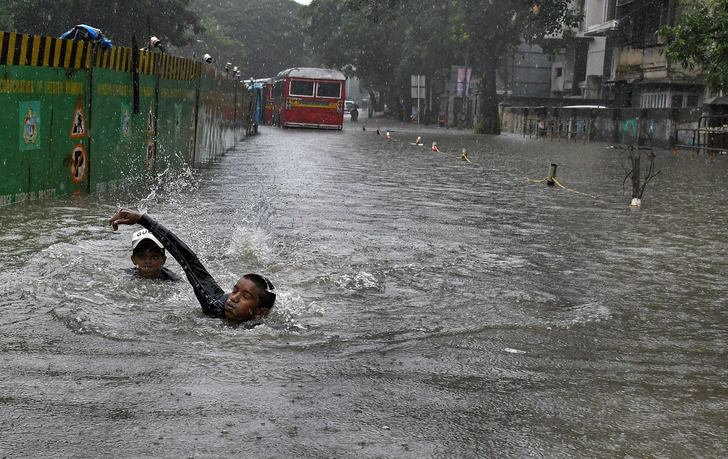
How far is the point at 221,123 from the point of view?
2430 cm

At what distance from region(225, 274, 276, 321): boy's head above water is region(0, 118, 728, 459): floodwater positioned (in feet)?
0.45

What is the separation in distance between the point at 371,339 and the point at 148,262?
6.85 feet

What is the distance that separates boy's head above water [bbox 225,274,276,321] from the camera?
613 cm

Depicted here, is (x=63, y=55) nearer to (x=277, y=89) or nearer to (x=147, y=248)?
(x=147, y=248)

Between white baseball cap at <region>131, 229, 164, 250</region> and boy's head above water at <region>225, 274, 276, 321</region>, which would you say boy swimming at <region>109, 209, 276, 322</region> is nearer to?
boy's head above water at <region>225, 274, 276, 321</region>

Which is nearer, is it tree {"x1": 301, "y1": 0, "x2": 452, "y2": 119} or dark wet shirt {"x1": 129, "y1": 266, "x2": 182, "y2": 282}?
dark wet shirt {"x1": 129, "y1": 266, "x2": 182, "y2": 282}

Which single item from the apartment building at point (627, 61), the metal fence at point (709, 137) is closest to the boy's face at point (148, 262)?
the metal fence at point (709, 137)

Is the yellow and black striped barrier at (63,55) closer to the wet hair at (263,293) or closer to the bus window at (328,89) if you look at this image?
the wet hair at (263,293)

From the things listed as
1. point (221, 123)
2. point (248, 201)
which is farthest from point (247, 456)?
point (221, 123)

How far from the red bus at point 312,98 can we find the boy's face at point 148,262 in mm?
39442

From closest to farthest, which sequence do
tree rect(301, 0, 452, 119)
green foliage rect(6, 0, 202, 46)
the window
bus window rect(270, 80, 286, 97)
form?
green foliage rect(6, 0, 202, 46) < the window < bus window rect(270, 80, 286, 97) < tree rect(301, 0, 452, 119)

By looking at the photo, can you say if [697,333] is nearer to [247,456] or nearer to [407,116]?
[247,456]

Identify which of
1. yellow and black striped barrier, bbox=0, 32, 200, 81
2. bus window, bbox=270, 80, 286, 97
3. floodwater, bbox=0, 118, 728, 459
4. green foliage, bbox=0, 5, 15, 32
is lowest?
floodwater, bbox=0, 118, 728, 459

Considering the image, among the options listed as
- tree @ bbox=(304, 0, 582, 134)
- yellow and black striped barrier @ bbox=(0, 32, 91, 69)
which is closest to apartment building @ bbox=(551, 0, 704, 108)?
tree @ bbox=(304, 0, 582, 134)
